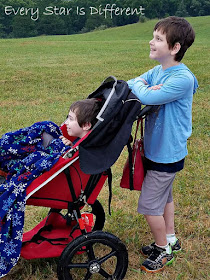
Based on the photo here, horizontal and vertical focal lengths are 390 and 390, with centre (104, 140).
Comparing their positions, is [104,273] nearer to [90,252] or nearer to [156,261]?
[90,252]

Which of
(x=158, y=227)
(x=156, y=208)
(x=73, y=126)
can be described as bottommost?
(x=158, y=227)

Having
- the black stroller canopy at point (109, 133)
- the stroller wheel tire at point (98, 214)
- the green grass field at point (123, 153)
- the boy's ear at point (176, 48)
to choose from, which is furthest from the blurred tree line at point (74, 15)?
the black stroller canopy at point (109, 133)

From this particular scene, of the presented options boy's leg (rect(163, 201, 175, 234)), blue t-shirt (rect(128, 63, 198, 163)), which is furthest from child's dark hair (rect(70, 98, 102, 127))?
boy's leg (rect(163, 201, 175, 234))

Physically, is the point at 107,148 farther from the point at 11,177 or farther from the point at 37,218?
the point at 37,218

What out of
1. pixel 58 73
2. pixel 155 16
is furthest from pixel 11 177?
pixel 155 16

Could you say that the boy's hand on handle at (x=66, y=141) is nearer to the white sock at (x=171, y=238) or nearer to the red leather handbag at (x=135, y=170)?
the red leather handbag at (x=135, y=170)

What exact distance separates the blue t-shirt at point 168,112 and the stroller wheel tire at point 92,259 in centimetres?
58

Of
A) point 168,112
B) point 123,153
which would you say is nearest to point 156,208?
point 168,112

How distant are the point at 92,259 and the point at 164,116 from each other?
988mm

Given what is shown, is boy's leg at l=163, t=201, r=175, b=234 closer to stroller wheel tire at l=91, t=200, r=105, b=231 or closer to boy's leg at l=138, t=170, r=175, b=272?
boy's leg at l=138, t=170, r=175, b=272

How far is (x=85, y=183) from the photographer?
229 cm

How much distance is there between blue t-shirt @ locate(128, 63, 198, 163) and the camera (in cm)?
222

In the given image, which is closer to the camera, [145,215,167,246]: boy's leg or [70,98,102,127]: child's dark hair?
[70,98,102,127]: child's dark hair

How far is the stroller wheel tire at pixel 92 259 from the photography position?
229 centimetres
